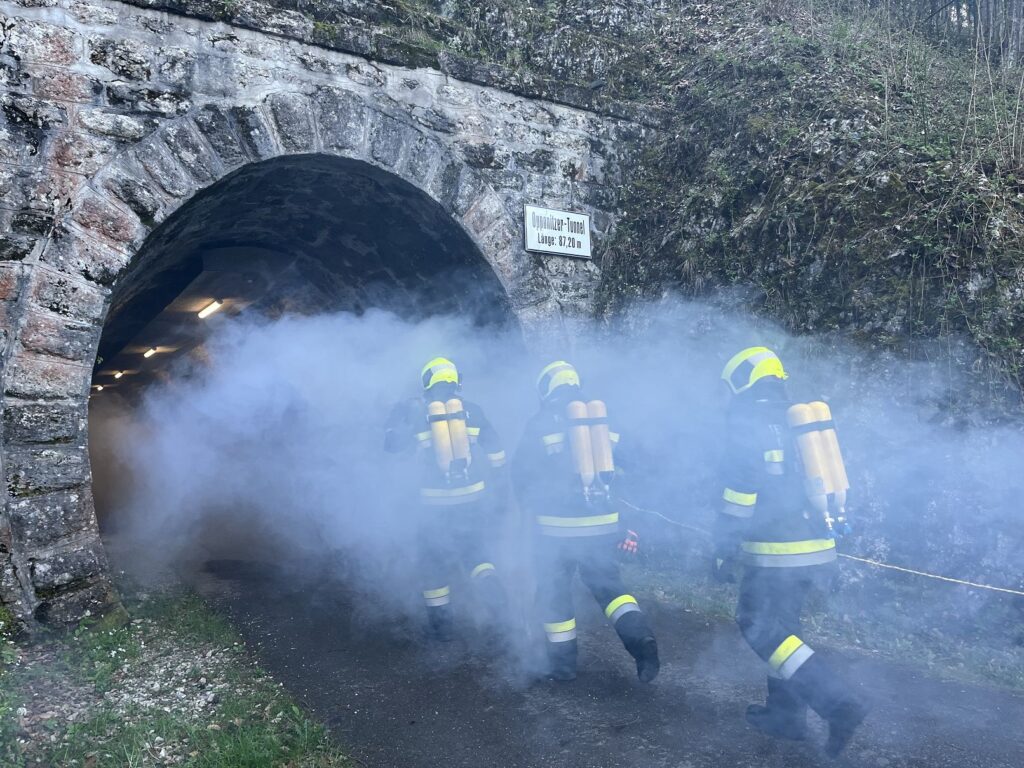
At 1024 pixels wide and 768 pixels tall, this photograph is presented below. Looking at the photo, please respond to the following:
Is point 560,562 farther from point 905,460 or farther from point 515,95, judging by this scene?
point 515,95

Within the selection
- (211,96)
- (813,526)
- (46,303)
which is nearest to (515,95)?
(211,96)

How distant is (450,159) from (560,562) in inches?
137

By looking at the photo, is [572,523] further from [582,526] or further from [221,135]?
[221,135]

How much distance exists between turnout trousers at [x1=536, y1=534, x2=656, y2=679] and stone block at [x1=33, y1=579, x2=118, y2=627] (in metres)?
2.76

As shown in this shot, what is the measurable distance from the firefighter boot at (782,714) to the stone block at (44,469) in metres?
4.23

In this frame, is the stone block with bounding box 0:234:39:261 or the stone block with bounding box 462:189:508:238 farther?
the stone block with bounding box 462:189:508:238

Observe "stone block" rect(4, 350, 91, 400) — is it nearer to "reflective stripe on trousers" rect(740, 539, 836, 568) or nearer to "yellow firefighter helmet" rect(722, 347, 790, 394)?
"yellow firefighter helmet" rect(722, 347, 790, 394)


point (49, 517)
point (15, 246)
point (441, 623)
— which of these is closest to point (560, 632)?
point (441, 623)

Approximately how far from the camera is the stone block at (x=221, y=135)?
5.30 meters

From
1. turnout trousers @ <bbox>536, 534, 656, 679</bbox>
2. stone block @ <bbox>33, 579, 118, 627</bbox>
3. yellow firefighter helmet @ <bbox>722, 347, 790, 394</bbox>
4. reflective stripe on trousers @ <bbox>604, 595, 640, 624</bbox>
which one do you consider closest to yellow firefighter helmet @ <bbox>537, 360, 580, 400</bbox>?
turnout trousers @ <bbox>536, 534, 656, 679</bbox>

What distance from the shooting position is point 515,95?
22.3ft

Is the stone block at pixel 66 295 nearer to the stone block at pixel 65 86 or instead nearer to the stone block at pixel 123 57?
the stone block at pixel 65 86

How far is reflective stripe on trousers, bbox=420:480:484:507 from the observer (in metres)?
5.50

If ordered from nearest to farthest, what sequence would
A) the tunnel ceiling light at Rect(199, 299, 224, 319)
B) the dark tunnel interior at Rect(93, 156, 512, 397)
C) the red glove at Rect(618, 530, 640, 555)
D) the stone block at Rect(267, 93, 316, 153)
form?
the red glove at Rect(618, 530, 640, 555) → the stone block at Rect(267, 93, 316, 153) → the dark tunnel interior at Rect(93, 156, 512, 397) → the tunnel ceiling light at Rect(199, 299, 224, 319)
